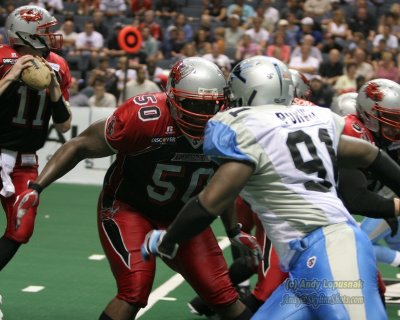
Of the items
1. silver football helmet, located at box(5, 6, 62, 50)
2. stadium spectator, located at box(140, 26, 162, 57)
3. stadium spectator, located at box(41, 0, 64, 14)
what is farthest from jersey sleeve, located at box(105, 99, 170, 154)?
stadium spectator, located at box(41, 0, 64, 14)

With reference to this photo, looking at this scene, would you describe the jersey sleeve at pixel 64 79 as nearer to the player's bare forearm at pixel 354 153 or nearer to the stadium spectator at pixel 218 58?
the player's bare forearm at pixel 354 153

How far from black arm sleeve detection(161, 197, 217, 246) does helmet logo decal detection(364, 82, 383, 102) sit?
1947 millimetres

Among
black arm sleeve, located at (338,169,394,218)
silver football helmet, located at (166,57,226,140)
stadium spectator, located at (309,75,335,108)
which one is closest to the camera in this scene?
black arm sleeve, located at (338,169,394,218)

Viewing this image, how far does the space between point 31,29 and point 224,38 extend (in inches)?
352

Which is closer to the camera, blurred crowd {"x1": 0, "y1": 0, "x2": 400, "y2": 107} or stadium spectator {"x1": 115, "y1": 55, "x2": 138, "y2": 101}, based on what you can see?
blurred crowd {"x1": 0, "y1": 0, "x2": 400, "y2": 107}

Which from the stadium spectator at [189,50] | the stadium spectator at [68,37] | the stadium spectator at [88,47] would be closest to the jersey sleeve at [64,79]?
the stadium spectator at [189,50]

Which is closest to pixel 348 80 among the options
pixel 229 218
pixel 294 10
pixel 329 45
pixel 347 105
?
pixel 329 45

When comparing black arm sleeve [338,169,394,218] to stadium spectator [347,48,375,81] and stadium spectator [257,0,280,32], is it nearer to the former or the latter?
stadium spectator [347,48,375,81]

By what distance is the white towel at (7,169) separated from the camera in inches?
216

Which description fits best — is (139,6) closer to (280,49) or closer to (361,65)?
(280,49)

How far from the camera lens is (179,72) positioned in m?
4.41

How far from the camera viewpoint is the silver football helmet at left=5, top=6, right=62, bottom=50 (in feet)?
18.6

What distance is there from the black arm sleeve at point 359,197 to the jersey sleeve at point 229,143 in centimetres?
101

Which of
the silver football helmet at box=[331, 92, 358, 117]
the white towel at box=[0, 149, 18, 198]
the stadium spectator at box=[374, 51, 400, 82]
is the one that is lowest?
the stadium spectator at box=[374, 51, 400, 82]
